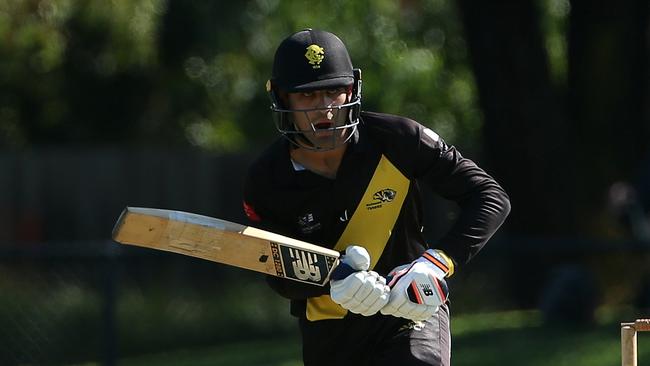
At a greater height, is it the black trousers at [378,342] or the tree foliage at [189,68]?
the black trousers at [378,342]

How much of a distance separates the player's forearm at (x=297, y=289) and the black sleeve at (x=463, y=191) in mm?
506

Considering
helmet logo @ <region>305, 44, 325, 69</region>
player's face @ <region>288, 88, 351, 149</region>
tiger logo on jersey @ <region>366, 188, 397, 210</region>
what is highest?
helmet logo @ <region>305, 44, 325, 69</region>

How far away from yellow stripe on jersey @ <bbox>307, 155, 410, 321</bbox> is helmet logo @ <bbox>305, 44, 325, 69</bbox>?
1.56ft

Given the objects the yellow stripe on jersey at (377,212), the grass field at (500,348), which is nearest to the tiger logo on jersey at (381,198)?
the yellow stripe on jersey at (377,212)

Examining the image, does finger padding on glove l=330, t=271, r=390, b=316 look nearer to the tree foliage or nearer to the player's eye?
the player's eye

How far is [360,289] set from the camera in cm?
490

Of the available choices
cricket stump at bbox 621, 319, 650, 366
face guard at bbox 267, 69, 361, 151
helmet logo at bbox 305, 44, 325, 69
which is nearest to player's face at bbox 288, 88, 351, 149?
face guard at bbox 267, 69, 361, 151

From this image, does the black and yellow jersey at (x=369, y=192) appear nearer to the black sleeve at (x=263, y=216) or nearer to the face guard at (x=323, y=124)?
the black sleeve at (x=263, y=216)

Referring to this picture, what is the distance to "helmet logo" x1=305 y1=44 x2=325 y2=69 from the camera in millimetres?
5309

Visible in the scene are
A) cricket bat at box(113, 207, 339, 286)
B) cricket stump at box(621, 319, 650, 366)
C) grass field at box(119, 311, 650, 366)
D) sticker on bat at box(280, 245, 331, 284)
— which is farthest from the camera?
grass field at box(119, 311, 650, 366)

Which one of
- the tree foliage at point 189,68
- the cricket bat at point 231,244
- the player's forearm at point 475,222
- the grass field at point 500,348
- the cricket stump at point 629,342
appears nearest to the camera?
the cricket stump at point 629,342

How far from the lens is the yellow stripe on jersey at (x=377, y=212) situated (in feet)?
18.0

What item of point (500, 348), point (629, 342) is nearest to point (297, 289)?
point (629, 342)

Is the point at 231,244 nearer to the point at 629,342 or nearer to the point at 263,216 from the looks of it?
the point at 263,216
